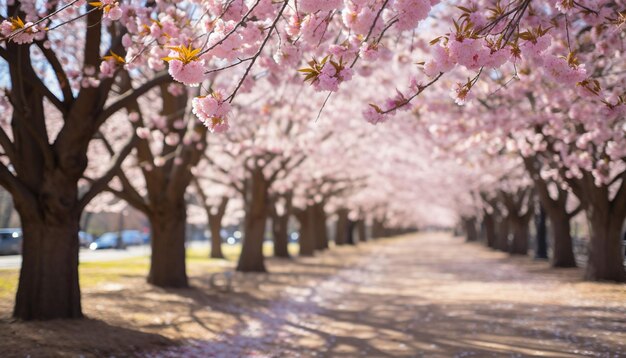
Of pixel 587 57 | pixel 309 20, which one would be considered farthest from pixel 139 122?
pixel 587 57

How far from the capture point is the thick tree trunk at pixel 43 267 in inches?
339

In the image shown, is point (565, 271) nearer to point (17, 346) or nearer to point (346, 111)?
point (346, 111)

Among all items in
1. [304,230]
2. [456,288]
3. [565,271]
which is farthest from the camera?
[304,230]

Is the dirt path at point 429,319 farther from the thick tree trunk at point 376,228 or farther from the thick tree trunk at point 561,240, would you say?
the thick tree trunk at point 376,228

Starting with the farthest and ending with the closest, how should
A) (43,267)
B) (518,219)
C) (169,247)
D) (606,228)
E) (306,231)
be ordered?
(306,231), (518,219), (606,228), (169,247), (43,267)

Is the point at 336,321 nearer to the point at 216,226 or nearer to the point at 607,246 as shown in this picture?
the point at 607,246

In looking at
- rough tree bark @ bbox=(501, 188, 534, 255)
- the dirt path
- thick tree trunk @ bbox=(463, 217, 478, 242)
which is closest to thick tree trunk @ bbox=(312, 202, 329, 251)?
rough tree bark @ bbox=(501, 188, 534, 255)

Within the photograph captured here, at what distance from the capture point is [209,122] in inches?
193

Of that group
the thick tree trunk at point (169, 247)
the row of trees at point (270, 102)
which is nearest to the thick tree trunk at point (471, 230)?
the row of trees at point (270, 102)

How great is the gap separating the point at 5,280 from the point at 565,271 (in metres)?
19.1

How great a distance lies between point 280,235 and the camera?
3056 centimetres

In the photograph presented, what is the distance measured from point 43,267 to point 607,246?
14.6 meters

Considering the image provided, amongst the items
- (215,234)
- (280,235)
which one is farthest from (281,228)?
(215,234)

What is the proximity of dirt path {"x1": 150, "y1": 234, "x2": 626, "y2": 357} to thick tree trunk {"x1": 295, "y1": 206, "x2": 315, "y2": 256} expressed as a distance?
12894mm
